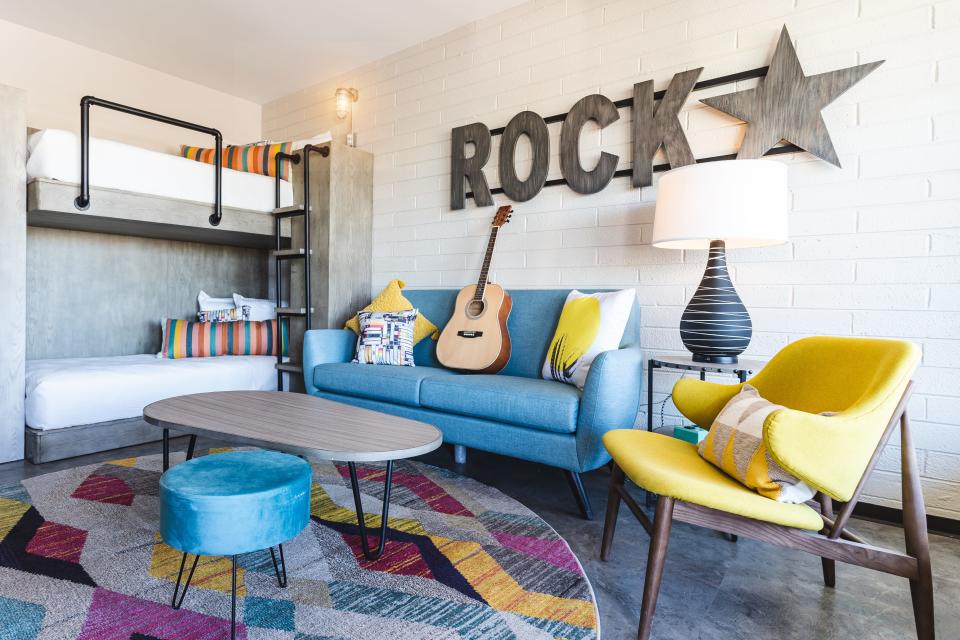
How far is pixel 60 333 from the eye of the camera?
3578mm

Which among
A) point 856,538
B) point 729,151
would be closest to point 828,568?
point 856,538

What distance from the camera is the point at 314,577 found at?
60.7 inches

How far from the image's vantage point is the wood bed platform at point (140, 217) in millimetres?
2775

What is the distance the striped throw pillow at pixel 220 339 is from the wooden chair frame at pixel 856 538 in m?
3.03

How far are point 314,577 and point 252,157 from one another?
10.6 ft

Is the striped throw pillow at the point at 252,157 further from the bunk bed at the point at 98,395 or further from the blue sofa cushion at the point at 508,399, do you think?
the blue sofa cushion at the point at 508,399

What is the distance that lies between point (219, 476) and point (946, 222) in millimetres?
2640

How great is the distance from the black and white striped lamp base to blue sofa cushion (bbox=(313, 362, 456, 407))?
1.17 m

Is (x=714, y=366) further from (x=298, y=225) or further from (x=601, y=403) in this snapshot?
(x=298, y=225)

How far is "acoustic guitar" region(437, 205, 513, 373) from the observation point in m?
2.81

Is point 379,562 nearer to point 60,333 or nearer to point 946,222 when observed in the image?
point 946,222

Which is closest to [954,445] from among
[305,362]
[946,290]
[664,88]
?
[946,290]

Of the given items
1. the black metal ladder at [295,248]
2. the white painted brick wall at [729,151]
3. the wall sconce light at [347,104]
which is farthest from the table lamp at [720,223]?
the wall sconce light at [347,104]

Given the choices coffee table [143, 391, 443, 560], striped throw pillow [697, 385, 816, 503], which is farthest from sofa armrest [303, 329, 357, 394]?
striped throw pillow [697, 385, 816, 503]
